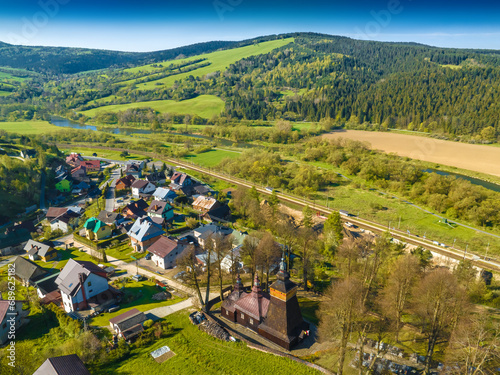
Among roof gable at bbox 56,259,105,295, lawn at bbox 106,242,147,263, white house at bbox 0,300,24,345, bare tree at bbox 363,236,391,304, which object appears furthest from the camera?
lawn at bbox 106,242,147,263

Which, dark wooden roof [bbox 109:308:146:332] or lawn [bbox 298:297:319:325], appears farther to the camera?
lawn [bbox 298:297:319:325]

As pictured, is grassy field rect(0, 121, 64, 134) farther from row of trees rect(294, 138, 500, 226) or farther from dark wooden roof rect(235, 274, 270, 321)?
dark wooden roof rect(235, 274, 270, 321)

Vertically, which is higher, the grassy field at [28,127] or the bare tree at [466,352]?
the grassy field at [28,127]

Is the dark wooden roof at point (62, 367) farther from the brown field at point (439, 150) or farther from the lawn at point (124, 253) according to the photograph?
the brown field at point (439, 150)

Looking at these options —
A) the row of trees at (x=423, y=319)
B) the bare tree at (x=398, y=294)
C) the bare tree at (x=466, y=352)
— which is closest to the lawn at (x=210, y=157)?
the row of trees at (x=423, y=319)

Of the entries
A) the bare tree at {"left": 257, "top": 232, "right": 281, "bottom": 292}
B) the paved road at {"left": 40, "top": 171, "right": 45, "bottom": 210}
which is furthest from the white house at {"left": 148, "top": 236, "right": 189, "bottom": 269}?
the paved road at {"left": 40, "top": 171, "right": 45, "bottom": 210}

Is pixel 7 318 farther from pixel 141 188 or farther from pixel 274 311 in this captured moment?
pixel 141 188

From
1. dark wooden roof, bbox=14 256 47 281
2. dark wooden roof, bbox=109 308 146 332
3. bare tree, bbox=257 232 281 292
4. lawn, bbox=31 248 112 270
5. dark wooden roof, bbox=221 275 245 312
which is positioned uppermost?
bare tree, bbox=257 232 281 292
